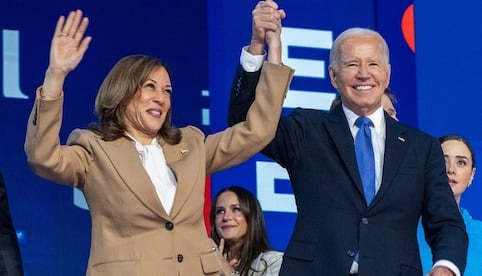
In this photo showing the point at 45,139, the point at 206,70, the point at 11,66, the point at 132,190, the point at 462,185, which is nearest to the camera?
the point at 45,139

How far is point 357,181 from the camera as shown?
11.5ft

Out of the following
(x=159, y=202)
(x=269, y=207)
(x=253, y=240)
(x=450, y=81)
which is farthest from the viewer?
(x=450, y=81)

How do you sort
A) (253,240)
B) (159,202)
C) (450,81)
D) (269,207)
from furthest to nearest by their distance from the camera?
(450,81) → (269,207) → (253,240) → (159,202)

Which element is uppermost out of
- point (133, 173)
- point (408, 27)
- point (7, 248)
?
point (408, 27)

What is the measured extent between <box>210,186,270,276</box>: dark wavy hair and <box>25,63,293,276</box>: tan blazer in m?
1.45

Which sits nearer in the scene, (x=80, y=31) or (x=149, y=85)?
(x=80, y=31)

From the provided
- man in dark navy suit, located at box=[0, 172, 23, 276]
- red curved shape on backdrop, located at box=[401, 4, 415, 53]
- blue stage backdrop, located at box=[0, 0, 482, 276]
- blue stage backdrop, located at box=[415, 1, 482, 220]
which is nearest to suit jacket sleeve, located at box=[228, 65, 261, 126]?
man in dark navy suit, located at box=[0, 172, 23, 276]

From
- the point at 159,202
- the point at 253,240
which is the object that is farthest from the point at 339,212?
the point at 253,240

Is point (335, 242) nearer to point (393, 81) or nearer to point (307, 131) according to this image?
point (307, 131)

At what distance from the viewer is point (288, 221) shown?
5598 mm

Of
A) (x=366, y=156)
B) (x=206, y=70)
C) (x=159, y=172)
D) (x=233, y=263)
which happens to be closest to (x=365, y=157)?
(x=366, y=156)

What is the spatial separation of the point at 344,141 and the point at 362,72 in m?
0.23

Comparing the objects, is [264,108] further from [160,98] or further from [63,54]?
[63,54]

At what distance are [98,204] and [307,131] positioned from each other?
69 cm
